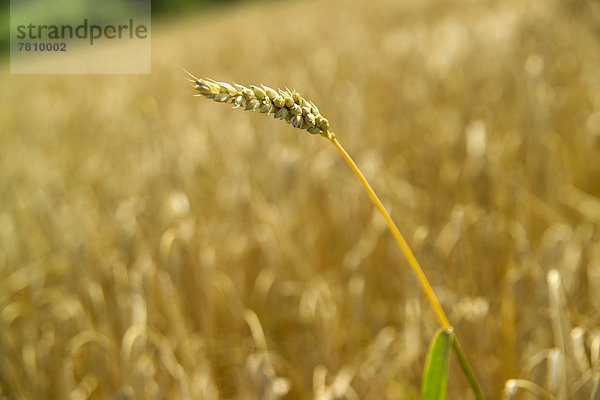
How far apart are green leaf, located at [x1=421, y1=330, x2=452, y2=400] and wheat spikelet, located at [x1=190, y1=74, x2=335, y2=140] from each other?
0.23 meters

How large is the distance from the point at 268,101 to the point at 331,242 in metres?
1.15

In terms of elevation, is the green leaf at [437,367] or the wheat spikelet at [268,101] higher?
the wheat spikelet at [268,101]

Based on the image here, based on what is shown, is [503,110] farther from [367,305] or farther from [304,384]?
[304,384]

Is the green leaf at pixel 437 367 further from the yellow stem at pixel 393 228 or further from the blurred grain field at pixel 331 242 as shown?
the blurred grain field at pixel 331 242

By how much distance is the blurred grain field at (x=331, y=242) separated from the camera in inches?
38.2

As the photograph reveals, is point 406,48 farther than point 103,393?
Yes

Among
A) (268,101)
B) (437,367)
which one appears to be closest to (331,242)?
(437,367)

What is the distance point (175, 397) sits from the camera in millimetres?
972

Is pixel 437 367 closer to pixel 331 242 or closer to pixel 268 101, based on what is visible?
pixel 268 101

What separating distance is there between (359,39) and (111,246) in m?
2.57

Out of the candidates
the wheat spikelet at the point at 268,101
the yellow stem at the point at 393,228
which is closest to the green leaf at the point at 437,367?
the yellow stem at the point at 393,228

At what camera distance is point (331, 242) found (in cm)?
151

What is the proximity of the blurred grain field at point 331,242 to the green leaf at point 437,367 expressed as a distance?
24 centimetres

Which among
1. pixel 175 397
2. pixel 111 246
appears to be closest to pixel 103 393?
pixel 175 397
